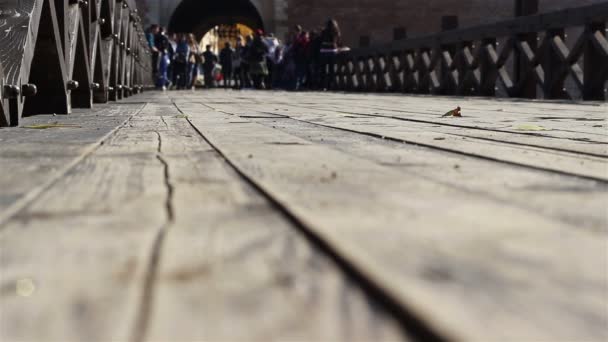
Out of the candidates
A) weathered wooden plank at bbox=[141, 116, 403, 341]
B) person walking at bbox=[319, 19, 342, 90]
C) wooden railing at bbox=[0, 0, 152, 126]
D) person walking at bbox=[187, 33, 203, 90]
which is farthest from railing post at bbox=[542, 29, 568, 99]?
person walking at bbox=[187, 33, 203, 90]

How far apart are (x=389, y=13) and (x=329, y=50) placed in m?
9.67

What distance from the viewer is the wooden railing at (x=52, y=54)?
10.5 feet

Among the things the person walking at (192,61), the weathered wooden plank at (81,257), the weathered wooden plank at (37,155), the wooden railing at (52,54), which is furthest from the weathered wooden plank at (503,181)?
the person walking at (192,61)

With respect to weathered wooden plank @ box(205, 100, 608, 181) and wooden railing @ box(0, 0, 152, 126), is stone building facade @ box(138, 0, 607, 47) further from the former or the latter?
weathered wooden plank @ box(205, 100, 608, 181)

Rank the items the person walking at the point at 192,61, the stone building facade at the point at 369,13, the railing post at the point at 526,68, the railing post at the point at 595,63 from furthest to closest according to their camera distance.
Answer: the stone building facade at the point at 369,13
the person walking at the point at 192,61
the railing post at the point at 526,68
the railing post at the point at 595,63

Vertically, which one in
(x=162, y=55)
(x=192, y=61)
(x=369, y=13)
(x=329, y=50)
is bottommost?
(x=192, y=61)

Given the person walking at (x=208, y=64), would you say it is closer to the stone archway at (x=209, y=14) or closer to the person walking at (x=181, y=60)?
the stone archway at (x=209, y=14)

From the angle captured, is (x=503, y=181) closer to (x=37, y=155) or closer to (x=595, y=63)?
Answer: (x=37, y=155)

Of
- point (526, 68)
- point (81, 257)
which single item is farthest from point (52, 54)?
point (526, 68)

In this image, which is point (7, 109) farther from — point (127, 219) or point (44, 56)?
point (127, 219)

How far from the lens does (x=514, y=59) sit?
9664 millimetres

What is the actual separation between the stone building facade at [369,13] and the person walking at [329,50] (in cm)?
712

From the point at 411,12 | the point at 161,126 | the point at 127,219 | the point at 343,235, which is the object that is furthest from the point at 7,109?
the point at 411,12

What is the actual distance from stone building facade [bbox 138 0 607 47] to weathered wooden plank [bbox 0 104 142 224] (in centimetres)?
2345
